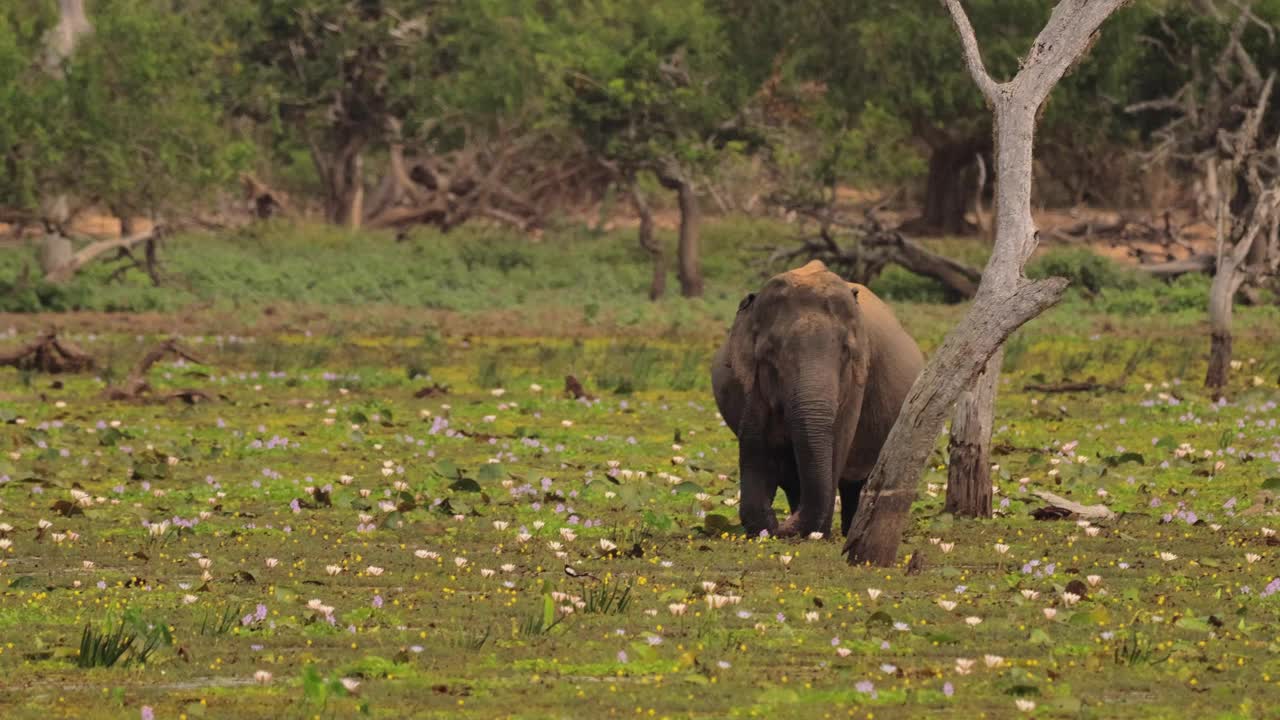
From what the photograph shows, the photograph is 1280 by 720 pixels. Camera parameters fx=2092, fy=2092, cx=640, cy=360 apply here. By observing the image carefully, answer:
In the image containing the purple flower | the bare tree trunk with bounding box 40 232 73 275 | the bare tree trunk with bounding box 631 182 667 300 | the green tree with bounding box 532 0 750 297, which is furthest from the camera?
the bare tree trunk with bounding box 40 232 73 275

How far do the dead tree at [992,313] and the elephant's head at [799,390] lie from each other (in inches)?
43.6

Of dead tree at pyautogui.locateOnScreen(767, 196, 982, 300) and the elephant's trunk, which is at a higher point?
the elephant's trunk


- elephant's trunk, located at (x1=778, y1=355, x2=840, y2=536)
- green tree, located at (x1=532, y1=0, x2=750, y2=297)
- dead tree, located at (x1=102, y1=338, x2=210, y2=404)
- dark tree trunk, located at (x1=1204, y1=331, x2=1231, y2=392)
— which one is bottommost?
dead tree, located at (x1=102, y1=338, x2=210, y2=404)

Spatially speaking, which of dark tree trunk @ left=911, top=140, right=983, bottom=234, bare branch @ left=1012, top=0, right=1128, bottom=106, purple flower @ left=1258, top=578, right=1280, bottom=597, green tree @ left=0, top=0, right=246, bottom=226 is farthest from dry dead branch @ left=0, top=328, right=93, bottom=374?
dark tree trunk @ left=911, top=140, right=983, bottom=234

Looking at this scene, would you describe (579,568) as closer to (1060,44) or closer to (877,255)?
(1060,44)

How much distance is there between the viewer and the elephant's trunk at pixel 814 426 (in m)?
14.9

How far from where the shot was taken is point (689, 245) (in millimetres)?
46844

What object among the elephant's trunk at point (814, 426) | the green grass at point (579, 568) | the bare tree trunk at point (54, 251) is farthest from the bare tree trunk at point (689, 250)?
the elephant's trunk at point (814, 426)

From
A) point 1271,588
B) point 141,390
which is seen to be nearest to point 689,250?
point 141,390

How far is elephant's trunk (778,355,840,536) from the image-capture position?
14.9 meters

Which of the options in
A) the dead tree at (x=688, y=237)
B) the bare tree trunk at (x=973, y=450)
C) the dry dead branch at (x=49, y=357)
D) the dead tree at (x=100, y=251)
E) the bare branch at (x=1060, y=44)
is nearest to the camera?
the bare branch at (x=1060, y=44)

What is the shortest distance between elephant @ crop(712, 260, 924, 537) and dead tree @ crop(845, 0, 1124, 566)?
113 cm

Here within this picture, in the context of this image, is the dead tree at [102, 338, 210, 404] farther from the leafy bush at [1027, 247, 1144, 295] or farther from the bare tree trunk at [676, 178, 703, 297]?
the leafy bush at [1027, 247, 1144, 295]

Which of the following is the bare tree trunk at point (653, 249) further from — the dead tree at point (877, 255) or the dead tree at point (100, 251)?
the dead tree at point (100, 251)
